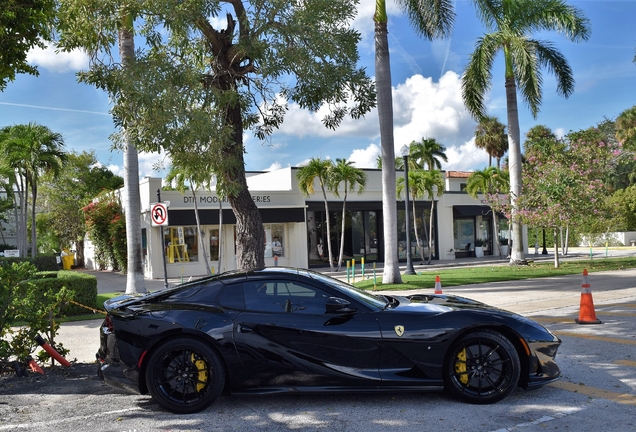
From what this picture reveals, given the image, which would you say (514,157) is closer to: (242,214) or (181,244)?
(181,244)

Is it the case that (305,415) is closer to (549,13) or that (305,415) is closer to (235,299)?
(235,299)

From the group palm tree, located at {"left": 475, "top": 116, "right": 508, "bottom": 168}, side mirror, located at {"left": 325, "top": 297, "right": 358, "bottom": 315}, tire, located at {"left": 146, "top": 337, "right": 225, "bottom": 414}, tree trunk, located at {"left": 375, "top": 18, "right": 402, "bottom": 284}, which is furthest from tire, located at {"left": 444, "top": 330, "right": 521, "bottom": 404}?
palm tree, located at {"left": 475, "top": 116, "right": 508, "bottom": 168}

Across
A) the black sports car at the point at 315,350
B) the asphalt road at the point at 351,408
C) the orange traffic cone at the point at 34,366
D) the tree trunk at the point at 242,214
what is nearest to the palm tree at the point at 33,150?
the tree trunk at the point at 242,214

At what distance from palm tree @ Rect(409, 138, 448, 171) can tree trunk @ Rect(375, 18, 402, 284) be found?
27.5m

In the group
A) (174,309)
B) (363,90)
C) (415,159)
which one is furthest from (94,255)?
(174,309)

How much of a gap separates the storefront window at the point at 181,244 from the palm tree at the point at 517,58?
13.8 m

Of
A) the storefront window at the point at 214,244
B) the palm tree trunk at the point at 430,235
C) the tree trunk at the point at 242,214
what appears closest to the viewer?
the tree trunk at the point at 242,214

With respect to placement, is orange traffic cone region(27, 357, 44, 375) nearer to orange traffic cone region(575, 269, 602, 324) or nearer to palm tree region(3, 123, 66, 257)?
orange traffic cone region(575, 269, 602, 324)

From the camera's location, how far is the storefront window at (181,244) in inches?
1069

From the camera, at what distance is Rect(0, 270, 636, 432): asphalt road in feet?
16.2

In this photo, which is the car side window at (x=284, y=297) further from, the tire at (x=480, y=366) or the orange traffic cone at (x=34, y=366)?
the orange traffic cone at (x=34, y=366)

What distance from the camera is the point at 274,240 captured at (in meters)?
29.8

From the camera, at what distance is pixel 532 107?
2558cm

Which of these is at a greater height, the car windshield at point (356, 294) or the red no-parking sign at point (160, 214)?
the red no-parking sign at point (160, 214)
